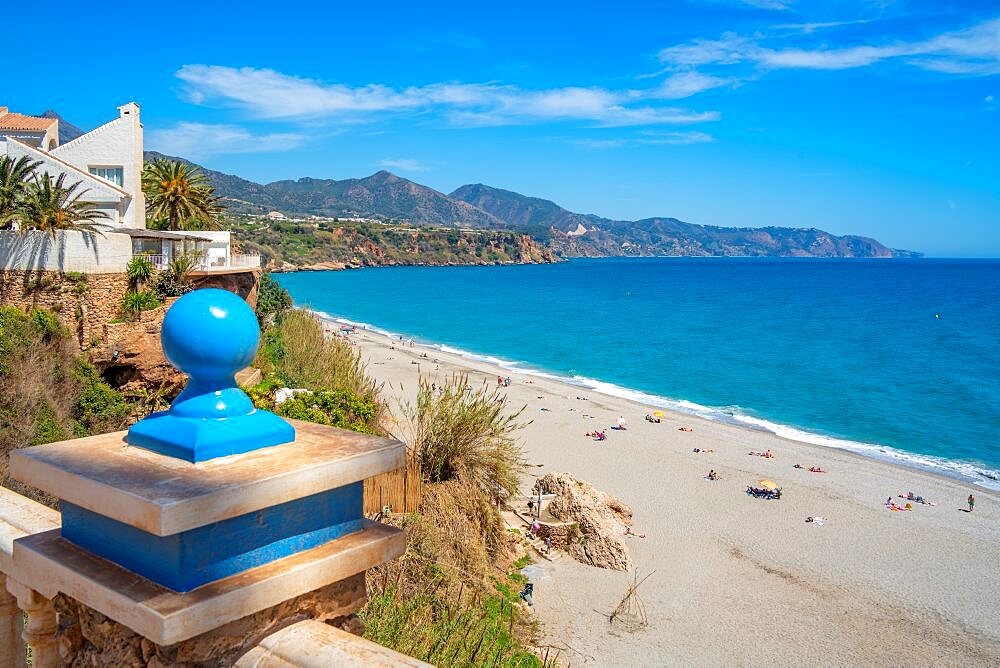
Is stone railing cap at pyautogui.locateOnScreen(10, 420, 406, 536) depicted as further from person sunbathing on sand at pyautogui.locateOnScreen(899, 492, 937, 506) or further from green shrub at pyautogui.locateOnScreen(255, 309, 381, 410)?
person sunbathing on sand at pyautogui.locateOnScreen(899, 492, 937, 506)

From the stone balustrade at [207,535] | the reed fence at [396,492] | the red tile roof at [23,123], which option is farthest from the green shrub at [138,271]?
the stone balustrade at [207,535]

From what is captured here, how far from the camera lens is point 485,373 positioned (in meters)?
37.1

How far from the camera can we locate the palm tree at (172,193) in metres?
25.1

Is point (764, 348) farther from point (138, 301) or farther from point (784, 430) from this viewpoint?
point (138, 301)

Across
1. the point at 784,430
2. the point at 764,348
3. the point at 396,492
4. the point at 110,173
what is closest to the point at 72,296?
the point at 396,492

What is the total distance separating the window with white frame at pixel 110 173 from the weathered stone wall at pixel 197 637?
26.2 m

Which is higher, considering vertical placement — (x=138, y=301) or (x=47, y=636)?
(x=47, y=636)

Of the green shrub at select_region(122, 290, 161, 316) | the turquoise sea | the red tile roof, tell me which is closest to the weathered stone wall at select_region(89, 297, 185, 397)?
the green shrub at select_region(122, 290, 161, 316)

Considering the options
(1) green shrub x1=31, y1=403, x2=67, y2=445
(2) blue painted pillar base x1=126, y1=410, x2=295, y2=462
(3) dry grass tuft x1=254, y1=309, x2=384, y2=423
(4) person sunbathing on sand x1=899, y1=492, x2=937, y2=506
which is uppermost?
(2) blue painted pillar base x1=126, y1=410, x2=295, y2=462

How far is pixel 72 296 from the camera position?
1572 cm

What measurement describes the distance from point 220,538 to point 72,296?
1636 cm

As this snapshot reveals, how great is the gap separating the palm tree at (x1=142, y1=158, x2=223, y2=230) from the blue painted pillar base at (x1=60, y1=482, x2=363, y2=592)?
25704 mm

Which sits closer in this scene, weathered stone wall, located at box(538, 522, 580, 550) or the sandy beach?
the sandy beach

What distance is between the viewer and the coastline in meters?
23.7
